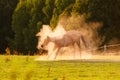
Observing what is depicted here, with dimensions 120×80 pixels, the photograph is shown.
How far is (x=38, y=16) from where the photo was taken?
50.0 m

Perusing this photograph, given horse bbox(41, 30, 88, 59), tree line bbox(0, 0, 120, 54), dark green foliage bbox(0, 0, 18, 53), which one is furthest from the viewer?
dark green foliage bbox(0, 0, 18, 53)

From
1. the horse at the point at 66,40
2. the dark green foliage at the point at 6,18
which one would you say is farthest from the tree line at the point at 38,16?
the horse at the point at 66,40

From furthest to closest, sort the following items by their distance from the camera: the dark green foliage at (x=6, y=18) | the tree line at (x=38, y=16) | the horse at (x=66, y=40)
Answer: the dark green foliage at (x=6, y=18) → the tree line at (x=38, y=16) → the horse at (x=66, y=40)

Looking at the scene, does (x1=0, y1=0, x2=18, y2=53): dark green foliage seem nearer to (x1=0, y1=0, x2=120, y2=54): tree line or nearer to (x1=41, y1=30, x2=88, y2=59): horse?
(x1=0, y1=0, x2=120, y2=54): tree line

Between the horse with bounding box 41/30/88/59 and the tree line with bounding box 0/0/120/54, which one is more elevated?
the tree line with bounding box 0/0/120/54

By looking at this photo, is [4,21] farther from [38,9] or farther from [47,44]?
[47,44]

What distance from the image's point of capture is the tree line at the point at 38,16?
34188mm

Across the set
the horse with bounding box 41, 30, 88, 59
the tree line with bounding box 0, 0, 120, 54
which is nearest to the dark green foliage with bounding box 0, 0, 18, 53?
the tree line with bounding box 0, 0, 120, 54

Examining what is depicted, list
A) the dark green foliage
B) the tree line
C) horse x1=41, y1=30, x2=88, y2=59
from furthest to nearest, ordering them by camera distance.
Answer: the dark green foliage, the tree line, horse x1=41, y1=30, x2=88, y2=59

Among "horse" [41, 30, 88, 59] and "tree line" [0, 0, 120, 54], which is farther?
"tree line" [0, 0, 120, 54]

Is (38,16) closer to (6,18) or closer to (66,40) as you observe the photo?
(6,18)

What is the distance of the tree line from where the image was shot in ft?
112

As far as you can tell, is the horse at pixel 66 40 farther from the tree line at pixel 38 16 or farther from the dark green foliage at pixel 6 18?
the dark green foliage at pixel 6 18

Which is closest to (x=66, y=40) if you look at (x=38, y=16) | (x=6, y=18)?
(x=38, y=16)
